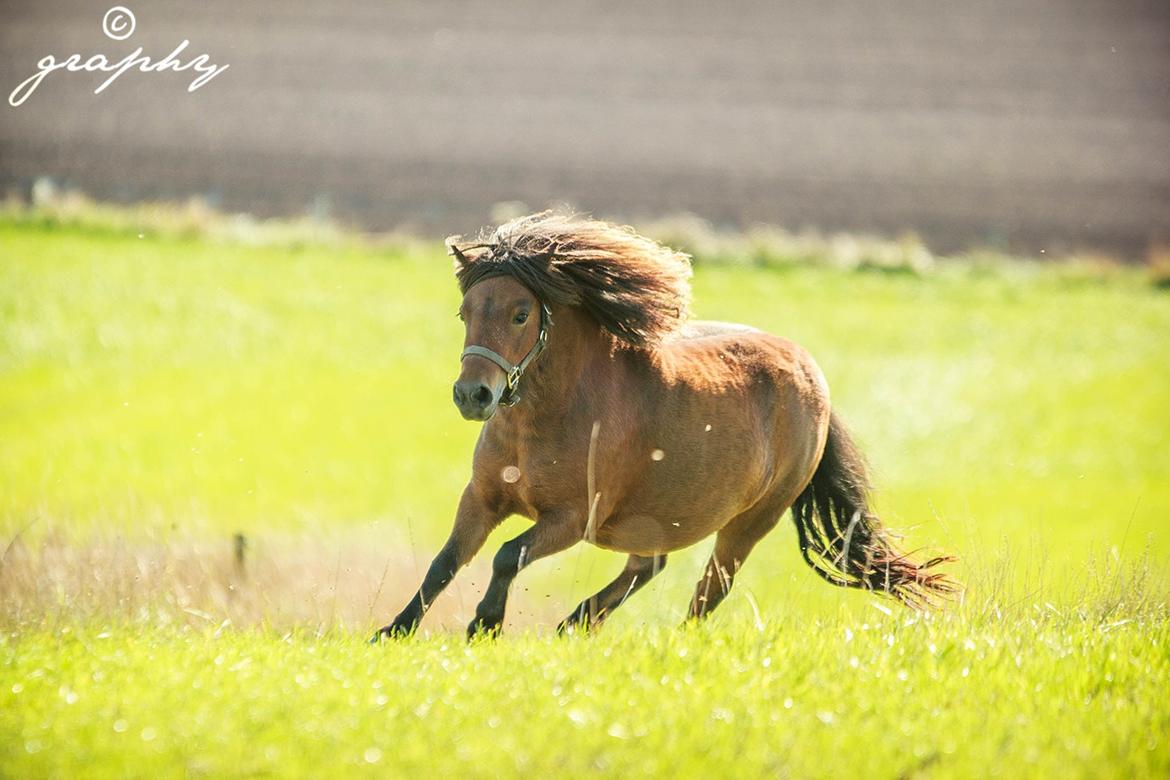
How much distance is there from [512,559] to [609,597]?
47.6 inches

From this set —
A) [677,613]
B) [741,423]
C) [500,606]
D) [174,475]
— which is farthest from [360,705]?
[174,475]

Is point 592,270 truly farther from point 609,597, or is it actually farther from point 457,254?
point 609,597

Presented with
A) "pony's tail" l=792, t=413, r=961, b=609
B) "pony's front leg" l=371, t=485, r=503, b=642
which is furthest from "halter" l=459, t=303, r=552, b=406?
"pony's tail" l=792, t=413, r=961, b=609

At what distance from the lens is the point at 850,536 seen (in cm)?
776

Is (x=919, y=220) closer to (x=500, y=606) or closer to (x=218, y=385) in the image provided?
(x=218, y=385)

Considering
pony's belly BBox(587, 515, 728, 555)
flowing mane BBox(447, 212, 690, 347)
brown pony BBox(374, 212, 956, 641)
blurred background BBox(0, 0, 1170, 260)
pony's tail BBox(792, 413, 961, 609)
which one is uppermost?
blurred background BBox(0, 0, 1170, 260)

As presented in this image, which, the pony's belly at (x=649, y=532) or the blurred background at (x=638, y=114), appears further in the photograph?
the blurred background at (x=638, y=114)

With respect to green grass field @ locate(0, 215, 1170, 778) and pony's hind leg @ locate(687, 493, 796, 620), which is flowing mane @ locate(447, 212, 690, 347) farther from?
pony's hind leg @ locate(687, 493, 796, 620)

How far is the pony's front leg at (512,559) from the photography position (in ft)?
19.5

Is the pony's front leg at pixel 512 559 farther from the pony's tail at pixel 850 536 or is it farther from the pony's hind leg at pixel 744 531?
the pony's tail at pixel 850 536

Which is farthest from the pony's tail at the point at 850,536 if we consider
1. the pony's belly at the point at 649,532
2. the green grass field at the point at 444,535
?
the pony's belly at the point at 649,532

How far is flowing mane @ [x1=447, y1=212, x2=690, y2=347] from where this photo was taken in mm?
6188

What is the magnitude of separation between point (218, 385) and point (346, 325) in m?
3.26

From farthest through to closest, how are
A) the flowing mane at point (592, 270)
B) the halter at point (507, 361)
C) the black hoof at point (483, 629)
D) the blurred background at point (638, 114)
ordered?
the blurred background at point (638, 114), the flowing mane at point (592, 270), the black hoof at point (483, 629), the halter at point (507, 361)
